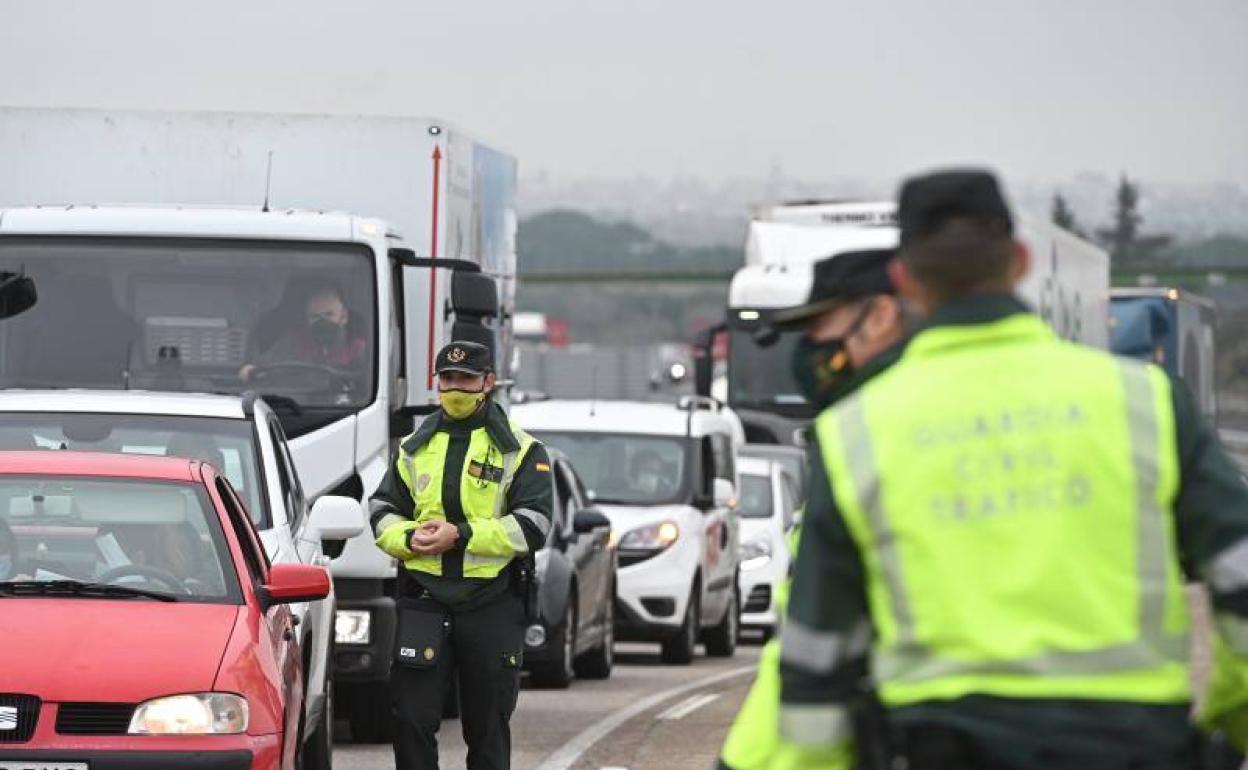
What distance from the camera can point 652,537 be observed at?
2192cm

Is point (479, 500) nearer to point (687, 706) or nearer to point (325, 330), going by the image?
point (325, 330)

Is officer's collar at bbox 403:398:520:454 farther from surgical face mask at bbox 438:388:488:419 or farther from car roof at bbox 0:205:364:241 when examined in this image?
car roof at bbox 0:205:364:241

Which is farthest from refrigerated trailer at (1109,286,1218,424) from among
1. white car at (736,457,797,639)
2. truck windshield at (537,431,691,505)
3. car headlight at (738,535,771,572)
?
truck windshield at (537,431,691,505)

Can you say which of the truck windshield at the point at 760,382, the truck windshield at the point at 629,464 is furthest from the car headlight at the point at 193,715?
the truck windshield at the point at 760,382

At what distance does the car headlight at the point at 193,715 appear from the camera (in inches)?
346

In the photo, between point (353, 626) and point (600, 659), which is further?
point (600, 659)

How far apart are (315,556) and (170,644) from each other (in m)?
2.84

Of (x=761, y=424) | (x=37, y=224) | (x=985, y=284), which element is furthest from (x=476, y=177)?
(x=761, y=424)

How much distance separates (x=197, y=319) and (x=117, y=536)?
4963 millimetres

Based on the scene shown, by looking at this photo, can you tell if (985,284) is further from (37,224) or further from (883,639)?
(37,224)

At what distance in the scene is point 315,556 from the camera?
1193 centimetres

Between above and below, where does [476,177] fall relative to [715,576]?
above

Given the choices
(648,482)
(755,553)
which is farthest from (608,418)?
(755,553)

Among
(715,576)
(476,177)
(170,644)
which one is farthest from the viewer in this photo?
(715,576)
